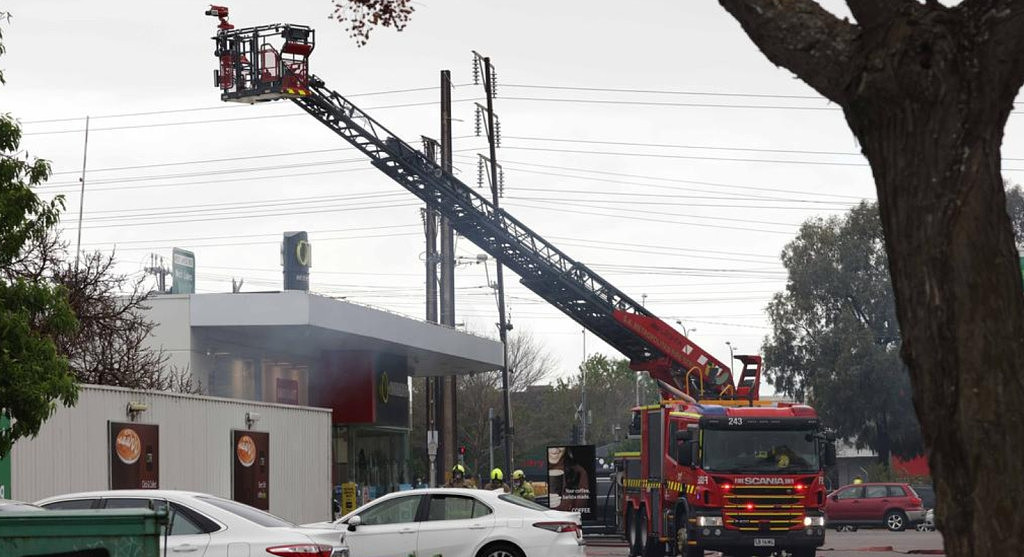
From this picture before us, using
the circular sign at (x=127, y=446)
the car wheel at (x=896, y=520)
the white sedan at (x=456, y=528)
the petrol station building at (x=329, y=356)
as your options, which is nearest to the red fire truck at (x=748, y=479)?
the white sedan at (x=456, y=528)

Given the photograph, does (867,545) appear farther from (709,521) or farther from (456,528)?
(456,528)

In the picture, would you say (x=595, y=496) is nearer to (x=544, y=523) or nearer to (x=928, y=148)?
(x=544, y=523)

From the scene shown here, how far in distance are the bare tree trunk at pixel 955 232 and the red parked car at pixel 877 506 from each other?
4010cm

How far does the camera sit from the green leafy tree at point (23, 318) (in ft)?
48.9

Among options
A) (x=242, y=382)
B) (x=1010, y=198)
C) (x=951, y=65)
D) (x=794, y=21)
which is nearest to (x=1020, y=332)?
(x=951, y=65)

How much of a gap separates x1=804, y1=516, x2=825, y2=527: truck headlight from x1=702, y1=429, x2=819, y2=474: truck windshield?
80 cm

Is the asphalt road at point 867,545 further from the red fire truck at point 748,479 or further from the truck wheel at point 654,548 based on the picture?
the red fire truck at point 748,479

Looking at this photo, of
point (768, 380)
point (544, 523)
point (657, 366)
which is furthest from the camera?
point (768, 380)

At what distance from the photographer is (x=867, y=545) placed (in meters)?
33.6

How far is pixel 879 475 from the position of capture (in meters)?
72.6

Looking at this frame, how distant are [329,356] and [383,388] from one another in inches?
91.2

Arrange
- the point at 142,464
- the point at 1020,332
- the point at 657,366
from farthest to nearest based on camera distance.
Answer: the point at 657,366
the point at 142,464
the point at 1020,332

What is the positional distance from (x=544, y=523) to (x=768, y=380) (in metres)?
50.7

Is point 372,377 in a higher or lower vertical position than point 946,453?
higher
